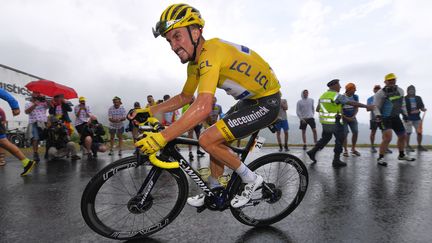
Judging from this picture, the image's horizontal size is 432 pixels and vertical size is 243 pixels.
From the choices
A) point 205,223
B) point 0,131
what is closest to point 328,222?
point 205,223

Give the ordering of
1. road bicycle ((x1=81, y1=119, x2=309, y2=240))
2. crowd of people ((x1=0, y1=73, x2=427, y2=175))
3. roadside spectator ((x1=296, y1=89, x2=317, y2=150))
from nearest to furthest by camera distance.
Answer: road bicycle ((x1=81, y1=119, x2=309, y2=240)) < crowd of people ((x1=0, y1=73, x2=427, y2=175)) < roadside spectator ((x1=296, y1=89, x2=317, y2=150))

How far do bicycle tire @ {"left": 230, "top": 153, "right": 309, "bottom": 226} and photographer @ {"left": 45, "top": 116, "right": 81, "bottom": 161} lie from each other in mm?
7121

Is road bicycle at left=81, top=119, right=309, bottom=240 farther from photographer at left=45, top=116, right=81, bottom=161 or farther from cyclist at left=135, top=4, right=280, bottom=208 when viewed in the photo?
photographer at left=45, top=116, right=81, bottom=161

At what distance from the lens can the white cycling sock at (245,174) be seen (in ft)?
9.07

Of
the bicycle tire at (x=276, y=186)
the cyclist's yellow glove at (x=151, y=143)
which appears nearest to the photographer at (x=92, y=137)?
the bicycle tire at (x=276, y=186)

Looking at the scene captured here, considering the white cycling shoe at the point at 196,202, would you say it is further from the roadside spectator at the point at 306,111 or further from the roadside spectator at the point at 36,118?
the roadside spectator at the point at 306,111

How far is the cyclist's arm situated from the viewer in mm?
2328

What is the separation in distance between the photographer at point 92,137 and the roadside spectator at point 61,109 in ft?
1.61

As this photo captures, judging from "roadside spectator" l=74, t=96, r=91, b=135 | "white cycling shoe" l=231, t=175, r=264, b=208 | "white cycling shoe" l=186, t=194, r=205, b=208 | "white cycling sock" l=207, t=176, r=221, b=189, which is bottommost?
"white cycling shoe" l=186, t=194, r=205, b=208

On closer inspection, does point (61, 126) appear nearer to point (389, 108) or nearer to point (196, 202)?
point (196, 202)

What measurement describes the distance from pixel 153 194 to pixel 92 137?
294 inches

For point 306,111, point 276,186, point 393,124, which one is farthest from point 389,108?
point 276,186

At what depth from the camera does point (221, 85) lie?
2.81 m

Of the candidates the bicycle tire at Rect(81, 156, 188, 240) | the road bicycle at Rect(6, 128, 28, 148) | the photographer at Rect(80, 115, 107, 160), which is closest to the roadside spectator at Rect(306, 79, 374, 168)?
the bicycle tire at Rect(81, 156, 188, 240)
